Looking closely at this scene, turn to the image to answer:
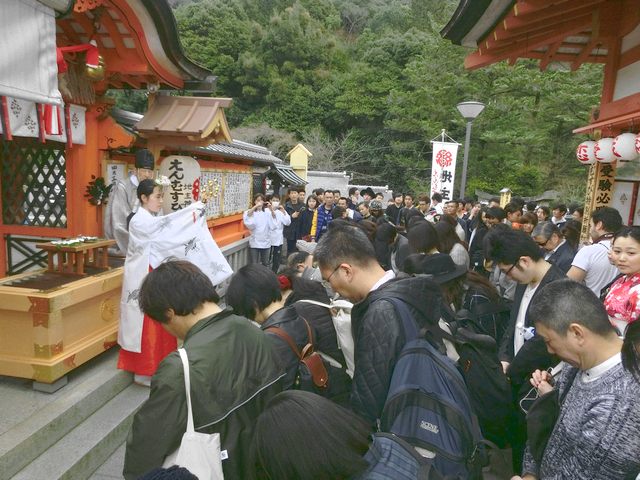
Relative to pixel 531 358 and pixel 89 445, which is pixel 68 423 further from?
pixel 531 358

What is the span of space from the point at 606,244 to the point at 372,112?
29.8 metres

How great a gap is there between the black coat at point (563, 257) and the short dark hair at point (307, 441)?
5074mm

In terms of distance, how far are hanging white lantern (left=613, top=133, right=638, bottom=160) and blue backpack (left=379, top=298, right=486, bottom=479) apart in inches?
233

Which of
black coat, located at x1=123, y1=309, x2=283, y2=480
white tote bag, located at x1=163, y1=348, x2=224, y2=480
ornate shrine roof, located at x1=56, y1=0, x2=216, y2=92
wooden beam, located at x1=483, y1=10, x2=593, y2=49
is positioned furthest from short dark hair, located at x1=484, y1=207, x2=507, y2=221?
white tote bag, located at x1=163, y1=348, x2=224, y2=480

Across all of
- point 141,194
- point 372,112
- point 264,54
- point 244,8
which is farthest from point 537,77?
point 244,8

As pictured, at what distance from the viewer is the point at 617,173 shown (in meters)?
7.74

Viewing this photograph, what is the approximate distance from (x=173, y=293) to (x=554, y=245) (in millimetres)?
5158

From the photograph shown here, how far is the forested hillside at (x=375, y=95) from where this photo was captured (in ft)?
76.5

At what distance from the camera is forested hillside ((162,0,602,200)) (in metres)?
23.3

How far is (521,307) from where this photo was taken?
3539 millimetres

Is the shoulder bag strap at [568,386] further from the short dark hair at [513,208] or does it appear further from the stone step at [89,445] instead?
the short dark hair at [513,208]

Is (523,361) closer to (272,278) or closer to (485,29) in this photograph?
(272,278)

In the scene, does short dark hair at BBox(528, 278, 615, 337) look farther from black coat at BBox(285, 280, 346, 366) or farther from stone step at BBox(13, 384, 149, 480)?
stone step at BBox(13, 384, 149, 480)

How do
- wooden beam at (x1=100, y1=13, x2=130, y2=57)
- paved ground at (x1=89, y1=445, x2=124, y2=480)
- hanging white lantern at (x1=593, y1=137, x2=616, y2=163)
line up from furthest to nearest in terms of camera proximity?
hanging white lantern at (x1=593, y1=137, x2=616, y2=163) < wooden beam at (x1=100, y1=13, x2=130, y2=57) < paved ground at (x1=89, y1=445, x2=124, y2=480)
